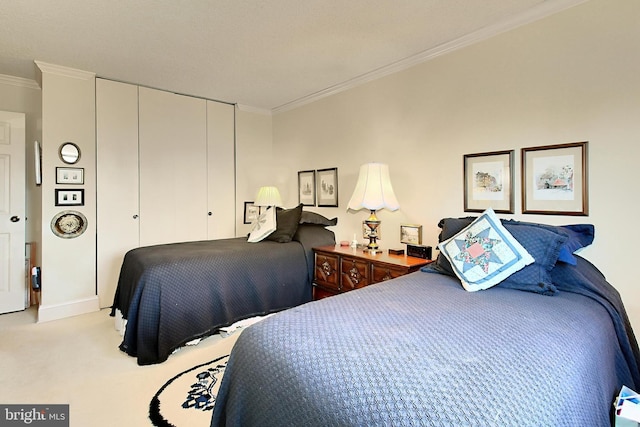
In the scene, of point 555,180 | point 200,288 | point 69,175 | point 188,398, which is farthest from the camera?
point 69,175

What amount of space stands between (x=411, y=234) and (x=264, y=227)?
1.50 metres

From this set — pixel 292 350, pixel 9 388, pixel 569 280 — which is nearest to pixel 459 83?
pixel 569 280

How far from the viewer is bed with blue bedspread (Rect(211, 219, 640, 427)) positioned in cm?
80

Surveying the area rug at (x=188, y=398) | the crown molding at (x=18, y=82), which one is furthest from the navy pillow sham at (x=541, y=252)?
the crown molding at (x=18, y=82)

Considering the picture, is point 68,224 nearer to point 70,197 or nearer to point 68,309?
point 70,197

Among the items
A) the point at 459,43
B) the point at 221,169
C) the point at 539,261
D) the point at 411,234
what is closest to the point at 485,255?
the point at 539,261

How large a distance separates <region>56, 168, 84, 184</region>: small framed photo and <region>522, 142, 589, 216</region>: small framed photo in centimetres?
407

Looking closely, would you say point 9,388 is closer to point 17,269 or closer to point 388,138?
point 17,269

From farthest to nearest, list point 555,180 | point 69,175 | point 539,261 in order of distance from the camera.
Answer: point 69,175
point 555,180
point 539,261

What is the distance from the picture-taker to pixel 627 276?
1.92 m

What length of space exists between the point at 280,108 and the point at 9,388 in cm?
386

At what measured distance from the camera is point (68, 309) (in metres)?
3.31

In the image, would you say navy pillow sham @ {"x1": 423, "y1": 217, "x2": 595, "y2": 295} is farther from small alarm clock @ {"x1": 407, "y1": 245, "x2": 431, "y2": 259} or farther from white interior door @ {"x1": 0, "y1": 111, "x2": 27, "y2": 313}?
white interior door @ {"x1": 0, "y1": 111, "x2": 27, "y2": 313}

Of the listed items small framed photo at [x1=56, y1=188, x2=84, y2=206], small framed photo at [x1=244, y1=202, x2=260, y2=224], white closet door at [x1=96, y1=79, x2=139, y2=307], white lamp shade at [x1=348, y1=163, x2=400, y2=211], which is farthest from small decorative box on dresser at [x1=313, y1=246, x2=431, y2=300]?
small framed photo at [x1=56, y1=188, x2=84, y2=206]
